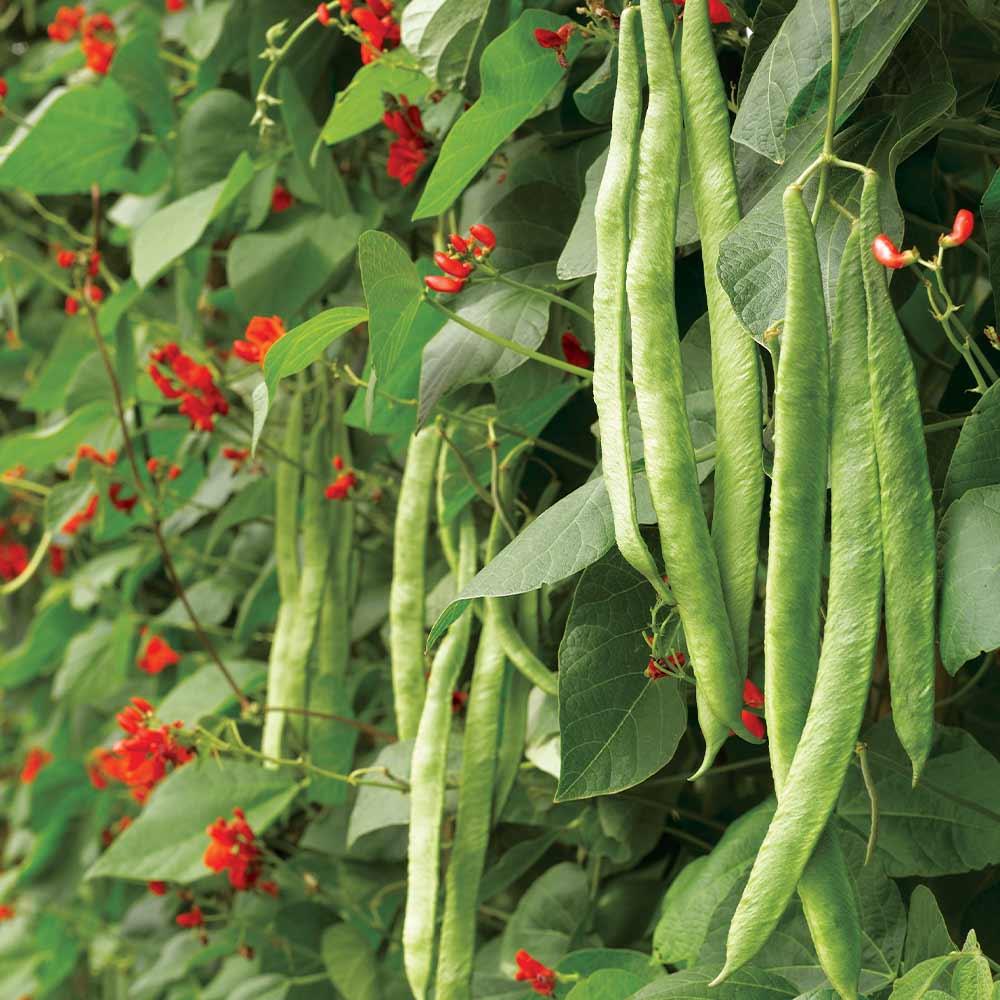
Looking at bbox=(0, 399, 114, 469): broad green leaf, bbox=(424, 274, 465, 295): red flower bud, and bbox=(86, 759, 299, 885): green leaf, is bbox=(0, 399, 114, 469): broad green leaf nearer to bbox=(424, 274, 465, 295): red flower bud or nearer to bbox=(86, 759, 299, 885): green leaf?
bbox=(86, 759, 299, 885): green leaf

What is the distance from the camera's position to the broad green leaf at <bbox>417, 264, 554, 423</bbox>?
0.81 metres

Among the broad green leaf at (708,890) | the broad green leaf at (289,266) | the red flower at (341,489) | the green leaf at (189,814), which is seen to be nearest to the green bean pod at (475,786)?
the broad green leaf at (708,890)

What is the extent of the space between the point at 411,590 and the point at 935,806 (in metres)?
0.43

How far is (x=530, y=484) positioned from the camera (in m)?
1.07

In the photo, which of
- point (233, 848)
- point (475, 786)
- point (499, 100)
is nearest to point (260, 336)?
point (499, 100)

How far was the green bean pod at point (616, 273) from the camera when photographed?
1.96ft

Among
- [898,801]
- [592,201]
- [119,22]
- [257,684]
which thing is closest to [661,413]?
[592,201]

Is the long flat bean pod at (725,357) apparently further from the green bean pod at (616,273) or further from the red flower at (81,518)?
the red flower at (81,518)

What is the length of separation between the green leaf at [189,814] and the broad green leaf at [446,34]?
2.28 feet

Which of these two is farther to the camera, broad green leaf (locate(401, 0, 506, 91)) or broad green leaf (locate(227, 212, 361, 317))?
broad green leaf (locate(227, 212, 361, 317))

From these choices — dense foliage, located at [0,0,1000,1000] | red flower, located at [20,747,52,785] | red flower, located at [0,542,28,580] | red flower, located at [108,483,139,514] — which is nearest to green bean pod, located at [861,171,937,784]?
dense foliage, located at [0,0,1000,1000]

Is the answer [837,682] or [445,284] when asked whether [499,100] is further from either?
[837,682]

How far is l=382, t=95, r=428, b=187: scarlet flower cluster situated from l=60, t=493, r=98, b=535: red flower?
65 cm

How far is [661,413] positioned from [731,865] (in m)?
0.37
